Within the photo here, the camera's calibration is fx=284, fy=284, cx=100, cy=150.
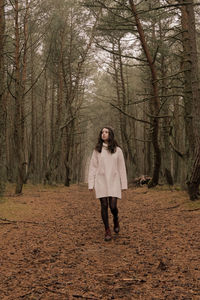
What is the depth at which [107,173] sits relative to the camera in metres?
5.07

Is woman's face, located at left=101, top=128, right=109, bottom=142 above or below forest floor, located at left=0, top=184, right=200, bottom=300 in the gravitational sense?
above

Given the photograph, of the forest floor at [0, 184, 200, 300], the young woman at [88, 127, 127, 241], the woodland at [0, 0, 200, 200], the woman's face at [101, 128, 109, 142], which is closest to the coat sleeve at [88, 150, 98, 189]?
the young woman at [88, 127, 127, 241]

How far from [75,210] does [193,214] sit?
3.49 m

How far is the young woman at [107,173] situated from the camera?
4996 mm

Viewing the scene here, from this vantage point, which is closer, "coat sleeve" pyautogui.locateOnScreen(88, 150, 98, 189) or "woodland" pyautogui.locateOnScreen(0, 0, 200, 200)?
"coat sleeve" pyautogui.locateOnScreen(88, 150, 98, 189)

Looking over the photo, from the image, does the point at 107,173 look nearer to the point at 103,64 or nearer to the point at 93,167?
the point at 93,167

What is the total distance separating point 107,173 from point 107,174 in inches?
0.9

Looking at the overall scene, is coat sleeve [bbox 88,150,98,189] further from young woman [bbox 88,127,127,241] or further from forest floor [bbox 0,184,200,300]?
forest floor [bbox 0,184,200,300]

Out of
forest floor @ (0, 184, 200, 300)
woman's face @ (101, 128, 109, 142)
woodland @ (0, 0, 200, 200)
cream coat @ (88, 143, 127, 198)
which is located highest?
woodland @ (0, 0, 200, 200)

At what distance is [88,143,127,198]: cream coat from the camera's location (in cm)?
500

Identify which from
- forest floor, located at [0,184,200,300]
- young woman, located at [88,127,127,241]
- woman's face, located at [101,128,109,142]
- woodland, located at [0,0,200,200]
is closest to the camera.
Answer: forest floor, located at [0,184,200,300]

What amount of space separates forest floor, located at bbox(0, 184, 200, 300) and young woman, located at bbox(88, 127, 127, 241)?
648mm

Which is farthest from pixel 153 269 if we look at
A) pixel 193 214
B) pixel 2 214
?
pixel 2 214

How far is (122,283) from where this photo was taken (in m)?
2.89
